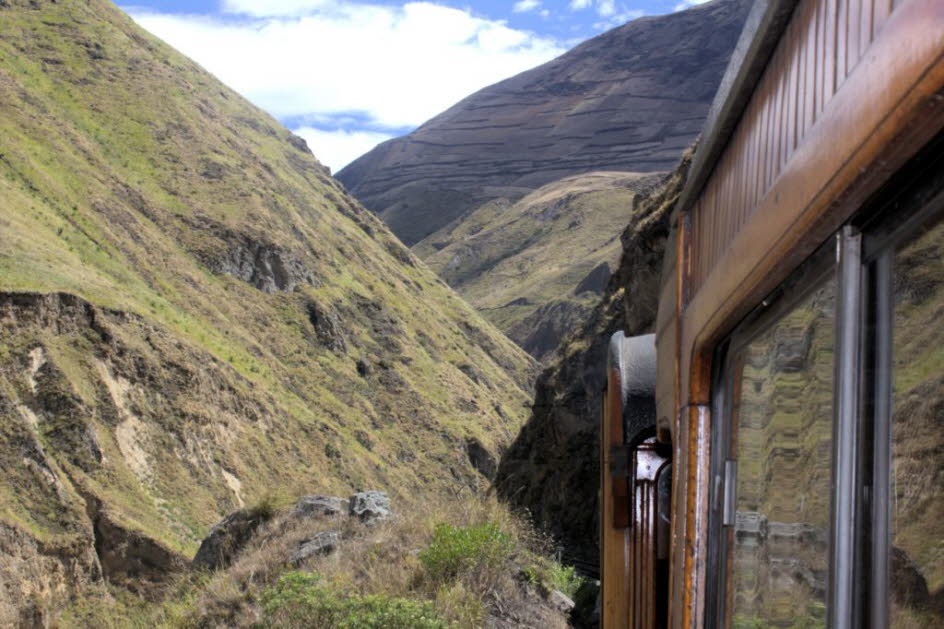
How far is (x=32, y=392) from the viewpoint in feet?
73.0

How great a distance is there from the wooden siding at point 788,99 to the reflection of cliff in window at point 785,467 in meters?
0.28

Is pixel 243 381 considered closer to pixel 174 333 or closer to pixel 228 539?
pixel 174 333

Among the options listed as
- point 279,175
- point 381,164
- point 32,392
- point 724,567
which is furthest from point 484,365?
point 381,164

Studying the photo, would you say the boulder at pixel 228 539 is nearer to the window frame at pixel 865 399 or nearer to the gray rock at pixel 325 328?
the window frame at pixel 865 399

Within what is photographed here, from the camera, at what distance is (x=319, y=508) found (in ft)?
31.1

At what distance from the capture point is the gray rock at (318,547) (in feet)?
26.7

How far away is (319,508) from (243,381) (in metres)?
22.4

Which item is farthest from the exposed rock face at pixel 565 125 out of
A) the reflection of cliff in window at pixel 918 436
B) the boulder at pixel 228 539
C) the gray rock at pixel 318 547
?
the reflection of cliff in window at pixel 918 436

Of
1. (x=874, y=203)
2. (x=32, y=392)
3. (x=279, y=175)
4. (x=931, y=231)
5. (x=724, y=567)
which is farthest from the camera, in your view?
(x=279, y=175)

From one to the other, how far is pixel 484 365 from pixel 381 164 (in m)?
101

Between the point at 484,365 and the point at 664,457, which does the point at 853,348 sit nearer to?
the point at 664,457

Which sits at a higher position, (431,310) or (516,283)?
(516,283)

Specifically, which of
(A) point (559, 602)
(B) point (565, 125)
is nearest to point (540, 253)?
(B) point (565, 125)

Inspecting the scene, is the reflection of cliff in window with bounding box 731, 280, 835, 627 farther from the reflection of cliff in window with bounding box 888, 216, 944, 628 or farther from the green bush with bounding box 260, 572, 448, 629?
the green bush with bounding box 260, 572, 448, 629
